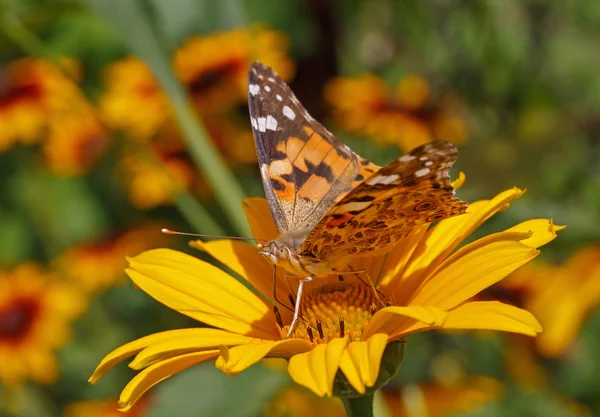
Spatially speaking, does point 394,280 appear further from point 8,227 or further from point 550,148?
point 8,227

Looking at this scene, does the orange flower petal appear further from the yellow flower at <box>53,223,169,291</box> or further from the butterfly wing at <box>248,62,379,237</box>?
the yellow flower at <box>53,223,169,291</box>

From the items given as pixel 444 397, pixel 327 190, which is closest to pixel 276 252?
pixel 327 190

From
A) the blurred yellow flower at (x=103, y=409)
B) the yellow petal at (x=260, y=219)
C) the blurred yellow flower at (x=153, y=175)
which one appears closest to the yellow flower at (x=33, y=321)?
the blurred yellow flower at (x=103, y=409)

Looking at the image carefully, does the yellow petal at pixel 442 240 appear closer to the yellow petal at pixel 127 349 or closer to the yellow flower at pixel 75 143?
the yellow petal at pixel 127 349

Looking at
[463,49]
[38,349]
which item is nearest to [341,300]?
[38,349]

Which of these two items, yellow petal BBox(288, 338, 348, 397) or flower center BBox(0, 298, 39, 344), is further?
flower center BBox(0, 298, 39, 344)

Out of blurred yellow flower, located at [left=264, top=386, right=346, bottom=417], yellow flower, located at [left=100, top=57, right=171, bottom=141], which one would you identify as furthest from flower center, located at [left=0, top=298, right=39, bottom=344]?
blurred yellow flower, located at [left=264, top=386, right=346, bottom=417]
